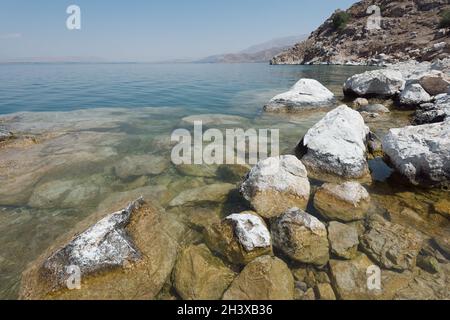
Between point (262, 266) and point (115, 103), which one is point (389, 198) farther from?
point (115, 103)

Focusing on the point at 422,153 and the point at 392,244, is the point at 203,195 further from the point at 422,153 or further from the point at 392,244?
the point at 422,153

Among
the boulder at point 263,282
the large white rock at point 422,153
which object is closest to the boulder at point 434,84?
the large white rock at point 422,153

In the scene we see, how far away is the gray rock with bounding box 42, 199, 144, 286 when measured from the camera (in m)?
3.88

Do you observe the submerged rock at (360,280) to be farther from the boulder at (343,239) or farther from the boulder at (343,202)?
the boulder at (343,202)

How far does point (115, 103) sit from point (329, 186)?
17559 mm

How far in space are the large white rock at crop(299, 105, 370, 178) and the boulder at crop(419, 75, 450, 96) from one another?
950 centimetres

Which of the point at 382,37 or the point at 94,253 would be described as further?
the point at 382,37

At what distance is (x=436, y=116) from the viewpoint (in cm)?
962

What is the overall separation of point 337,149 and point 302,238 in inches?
134

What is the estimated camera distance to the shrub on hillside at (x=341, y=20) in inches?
3120

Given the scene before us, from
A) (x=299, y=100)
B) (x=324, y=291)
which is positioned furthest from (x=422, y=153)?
(x=299, y=100)

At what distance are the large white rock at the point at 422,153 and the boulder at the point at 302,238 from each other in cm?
343

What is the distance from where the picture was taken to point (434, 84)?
13.8 m

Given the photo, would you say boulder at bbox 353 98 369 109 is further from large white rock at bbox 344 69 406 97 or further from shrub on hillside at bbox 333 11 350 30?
shrub on hillside at bbox 333 11 350 30
